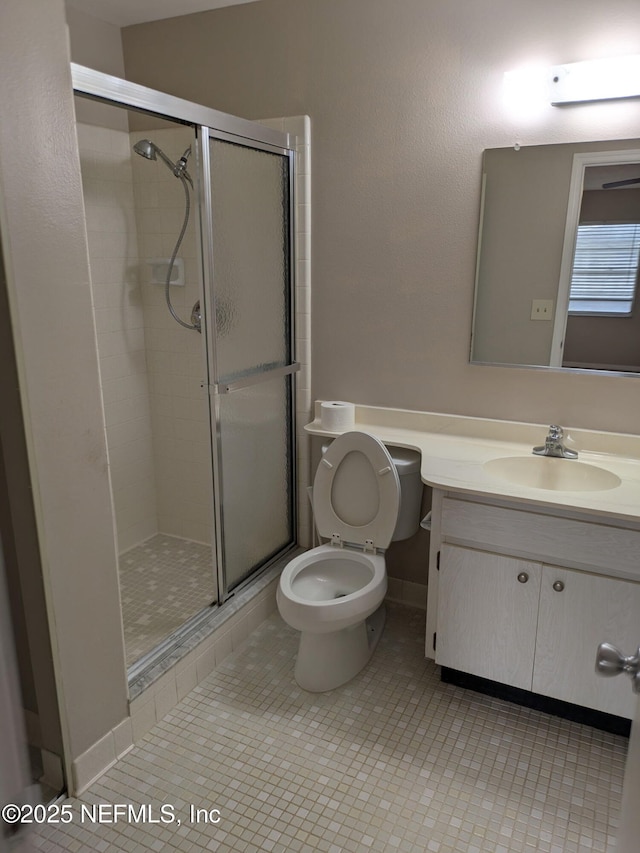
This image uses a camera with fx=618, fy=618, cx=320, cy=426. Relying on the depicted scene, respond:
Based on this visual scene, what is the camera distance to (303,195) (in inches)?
103

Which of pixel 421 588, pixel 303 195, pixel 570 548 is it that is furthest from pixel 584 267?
pixel 421 588

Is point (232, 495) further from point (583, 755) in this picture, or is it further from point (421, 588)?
point (583, 755)

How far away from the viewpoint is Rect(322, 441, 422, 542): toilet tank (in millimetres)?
2406

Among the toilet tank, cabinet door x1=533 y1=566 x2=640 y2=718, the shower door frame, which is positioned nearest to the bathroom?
the shower door frame

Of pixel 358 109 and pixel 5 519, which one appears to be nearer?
pixel 5 519

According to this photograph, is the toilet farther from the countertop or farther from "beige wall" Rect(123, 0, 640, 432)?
"beige wall" Rect(123, 0, 640, 432)

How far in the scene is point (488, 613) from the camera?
81.4 inches

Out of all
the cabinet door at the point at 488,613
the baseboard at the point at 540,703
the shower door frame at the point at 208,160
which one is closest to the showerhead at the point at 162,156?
the shower door frame at the point at 208,160

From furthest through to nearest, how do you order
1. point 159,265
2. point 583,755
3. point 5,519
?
point 159,265 → point 583,755 → point 5,519

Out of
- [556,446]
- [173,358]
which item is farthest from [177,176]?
[556,446]

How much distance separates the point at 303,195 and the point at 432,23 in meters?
0.78

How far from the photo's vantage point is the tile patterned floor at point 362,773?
5.49ft

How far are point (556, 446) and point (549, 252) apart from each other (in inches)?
27.4

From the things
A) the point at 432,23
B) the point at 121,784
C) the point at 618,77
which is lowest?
the point at 121,784
